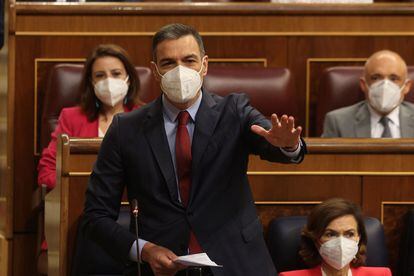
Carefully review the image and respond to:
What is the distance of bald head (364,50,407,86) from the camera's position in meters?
1.91

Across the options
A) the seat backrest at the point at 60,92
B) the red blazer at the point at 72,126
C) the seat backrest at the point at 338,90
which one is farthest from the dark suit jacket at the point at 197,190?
the seat backrest at the point at 338,90

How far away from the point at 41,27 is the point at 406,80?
708 mm

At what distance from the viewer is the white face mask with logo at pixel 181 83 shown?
1.19m

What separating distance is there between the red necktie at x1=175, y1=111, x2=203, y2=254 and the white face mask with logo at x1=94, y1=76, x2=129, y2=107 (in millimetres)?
628

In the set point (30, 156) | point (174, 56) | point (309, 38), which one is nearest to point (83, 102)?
point (30, 156)

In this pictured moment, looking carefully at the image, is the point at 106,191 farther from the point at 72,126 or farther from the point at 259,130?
the point at 72,126

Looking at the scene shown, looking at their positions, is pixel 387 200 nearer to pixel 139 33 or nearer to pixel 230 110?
pixel 230 110

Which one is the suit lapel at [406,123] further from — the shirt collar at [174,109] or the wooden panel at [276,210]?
the shirt collar at [174,109]

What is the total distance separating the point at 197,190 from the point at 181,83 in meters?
0.13

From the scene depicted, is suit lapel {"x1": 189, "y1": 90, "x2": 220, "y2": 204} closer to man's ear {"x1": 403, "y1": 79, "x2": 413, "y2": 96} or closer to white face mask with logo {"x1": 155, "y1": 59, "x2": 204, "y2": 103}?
white face mask with logo {"x1": 155, "y1": 59, "x2": 204, "y2": 103}

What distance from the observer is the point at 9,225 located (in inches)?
72.1

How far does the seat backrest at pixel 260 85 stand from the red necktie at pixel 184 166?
2.32 feet

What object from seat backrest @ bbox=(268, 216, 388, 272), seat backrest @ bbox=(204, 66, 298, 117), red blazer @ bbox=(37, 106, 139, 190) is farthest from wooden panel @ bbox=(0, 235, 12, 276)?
seat backrest @ bbox=(268, 216, 388, 272)

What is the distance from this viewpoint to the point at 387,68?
191cm
